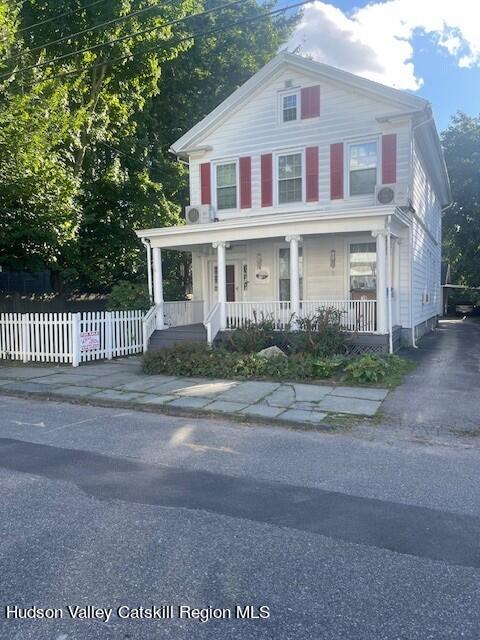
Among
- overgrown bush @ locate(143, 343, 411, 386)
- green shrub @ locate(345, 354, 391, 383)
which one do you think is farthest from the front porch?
green shrub @ locate(345, 354, 391, 383)

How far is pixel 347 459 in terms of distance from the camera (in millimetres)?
5051

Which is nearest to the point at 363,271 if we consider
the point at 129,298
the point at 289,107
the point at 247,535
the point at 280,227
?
the point at 280,227

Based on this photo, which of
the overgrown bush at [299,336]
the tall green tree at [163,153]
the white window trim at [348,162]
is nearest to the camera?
the overgrown bush at [299,336]

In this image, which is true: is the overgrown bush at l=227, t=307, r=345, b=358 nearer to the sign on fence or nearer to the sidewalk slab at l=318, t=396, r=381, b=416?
the sidewalk slab at l=318, t=396, r=381, b=416

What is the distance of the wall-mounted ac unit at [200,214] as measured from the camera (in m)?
15.0

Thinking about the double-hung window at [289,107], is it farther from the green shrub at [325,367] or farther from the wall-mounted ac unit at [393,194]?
the green shrub at [325,367]

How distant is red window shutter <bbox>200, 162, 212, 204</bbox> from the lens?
15.3 metres

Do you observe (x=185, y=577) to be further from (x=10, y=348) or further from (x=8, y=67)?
(x=8, y=67)

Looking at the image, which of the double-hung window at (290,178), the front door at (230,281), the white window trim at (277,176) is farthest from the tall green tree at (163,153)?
the double-hung window at (290,178)

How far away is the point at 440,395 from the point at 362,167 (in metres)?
7.79

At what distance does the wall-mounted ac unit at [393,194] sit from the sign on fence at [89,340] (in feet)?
26.9

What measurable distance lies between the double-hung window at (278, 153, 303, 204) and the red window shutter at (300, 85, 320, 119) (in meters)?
1.18

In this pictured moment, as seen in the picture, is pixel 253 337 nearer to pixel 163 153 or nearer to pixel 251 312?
pixel 251 312

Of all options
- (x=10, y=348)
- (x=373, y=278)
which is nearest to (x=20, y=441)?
(x=10, y=348)
